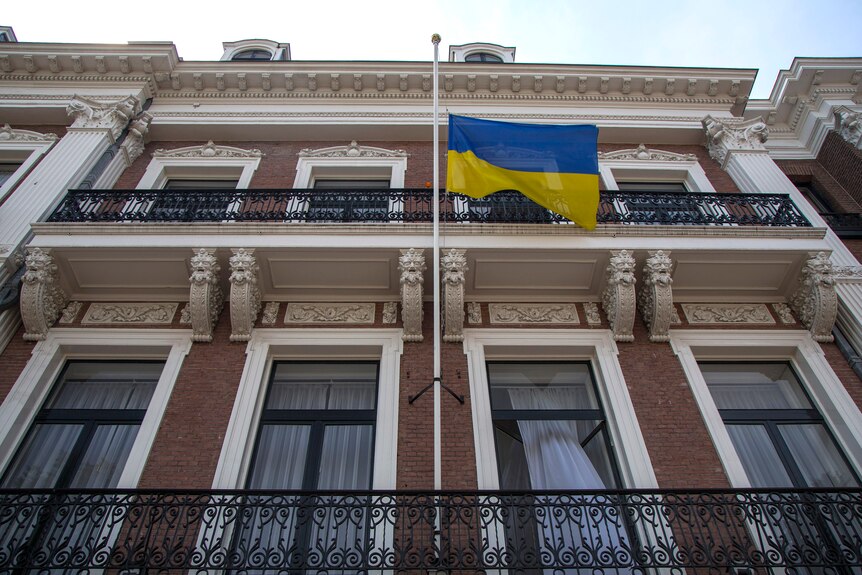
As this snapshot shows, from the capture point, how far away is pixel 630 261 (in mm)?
8758

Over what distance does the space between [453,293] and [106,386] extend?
17.0 ft

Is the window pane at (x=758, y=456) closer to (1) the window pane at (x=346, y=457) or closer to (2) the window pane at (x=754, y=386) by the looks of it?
(2) the window pane at (x=754, y=386)

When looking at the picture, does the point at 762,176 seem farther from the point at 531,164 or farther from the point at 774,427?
the point at 774,427

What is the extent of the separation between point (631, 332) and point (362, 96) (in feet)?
27.3

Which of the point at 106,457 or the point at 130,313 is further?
the point at 130,313

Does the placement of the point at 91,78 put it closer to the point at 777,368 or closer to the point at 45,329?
the point at 45,329

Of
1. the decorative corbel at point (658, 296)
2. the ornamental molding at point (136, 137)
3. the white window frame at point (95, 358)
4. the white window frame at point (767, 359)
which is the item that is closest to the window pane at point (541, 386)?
the decorative corbel at point (658, 296)

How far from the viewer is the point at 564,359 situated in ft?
29.0

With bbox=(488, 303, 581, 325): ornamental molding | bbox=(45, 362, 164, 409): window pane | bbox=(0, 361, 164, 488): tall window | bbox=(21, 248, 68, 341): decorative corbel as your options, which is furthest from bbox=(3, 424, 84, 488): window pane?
bbox=(488, 303, 581, 325): ornamental molding

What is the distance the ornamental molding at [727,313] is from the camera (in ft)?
29.7

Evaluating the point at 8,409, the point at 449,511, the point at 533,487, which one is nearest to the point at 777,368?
the point at 533,487

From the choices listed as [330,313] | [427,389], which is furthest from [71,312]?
[427,389]

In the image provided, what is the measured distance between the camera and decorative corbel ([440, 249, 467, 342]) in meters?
8.44

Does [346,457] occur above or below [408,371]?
below
